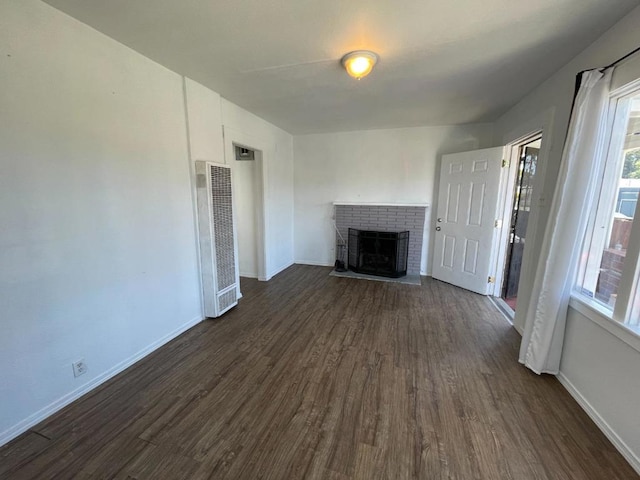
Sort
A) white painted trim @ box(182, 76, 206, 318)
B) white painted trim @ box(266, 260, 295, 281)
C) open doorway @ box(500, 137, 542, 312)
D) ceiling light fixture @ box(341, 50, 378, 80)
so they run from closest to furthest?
ceiling light fixture @ box(341, 50, 378, 80), white painted trim @ box(182, 76, 206, 318), open doorway @ box(500, 137, 542, 312), white painted trim @ box(266, 260, 295, 281)

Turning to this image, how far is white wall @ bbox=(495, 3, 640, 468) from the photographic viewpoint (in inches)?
56.0

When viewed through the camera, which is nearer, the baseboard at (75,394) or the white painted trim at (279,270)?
the baseboard at (75,394)

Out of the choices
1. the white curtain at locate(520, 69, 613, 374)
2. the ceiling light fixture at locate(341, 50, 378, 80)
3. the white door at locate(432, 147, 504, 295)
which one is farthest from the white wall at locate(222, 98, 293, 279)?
the white curtain at locate(520, 69, 613, 374)

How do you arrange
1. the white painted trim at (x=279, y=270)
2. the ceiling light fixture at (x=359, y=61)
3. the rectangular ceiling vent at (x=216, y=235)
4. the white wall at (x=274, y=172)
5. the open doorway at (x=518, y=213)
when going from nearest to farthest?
the ceiling light fixture at (x=359, y=61) < the rectangular ceiling vent at (x=216, y=235) < the open doorway at (x=518, y=213) < the white wall at (x=274, y=172) < the white painted trim at (x=279, y=270)

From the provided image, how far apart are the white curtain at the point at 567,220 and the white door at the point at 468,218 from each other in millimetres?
1546

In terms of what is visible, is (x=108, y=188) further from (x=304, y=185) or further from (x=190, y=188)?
(x=304, y=185)

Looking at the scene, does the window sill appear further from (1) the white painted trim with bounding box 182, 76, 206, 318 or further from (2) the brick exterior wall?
(1) the white painted trim with bounding box 182, 76, 206, 318

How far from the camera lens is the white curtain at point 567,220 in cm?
169

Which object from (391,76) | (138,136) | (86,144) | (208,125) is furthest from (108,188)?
(391,76)

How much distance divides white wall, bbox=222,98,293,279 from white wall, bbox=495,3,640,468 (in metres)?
3.19

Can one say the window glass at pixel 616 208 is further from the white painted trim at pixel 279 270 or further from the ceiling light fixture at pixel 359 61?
the white painted trim at pixel 279 270

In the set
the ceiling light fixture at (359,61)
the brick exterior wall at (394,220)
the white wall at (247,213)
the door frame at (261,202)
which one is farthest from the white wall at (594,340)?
the white wall at (247,213)

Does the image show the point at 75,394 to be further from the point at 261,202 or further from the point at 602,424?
the point at 602,424

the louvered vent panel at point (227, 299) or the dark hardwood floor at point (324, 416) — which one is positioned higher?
the louvered vent panel at point (227, 299)
